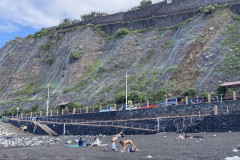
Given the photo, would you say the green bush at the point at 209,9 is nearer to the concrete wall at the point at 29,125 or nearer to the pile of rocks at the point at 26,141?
the concrete wall at the point at 29,125

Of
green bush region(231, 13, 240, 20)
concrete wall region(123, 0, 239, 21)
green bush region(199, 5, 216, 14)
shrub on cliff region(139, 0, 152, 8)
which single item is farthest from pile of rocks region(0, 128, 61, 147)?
shrub on cliff region(139, 0, 152, 8)

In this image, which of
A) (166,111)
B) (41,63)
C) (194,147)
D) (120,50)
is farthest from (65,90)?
(194,147)

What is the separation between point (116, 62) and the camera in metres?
57.4

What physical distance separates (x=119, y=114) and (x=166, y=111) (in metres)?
6.52

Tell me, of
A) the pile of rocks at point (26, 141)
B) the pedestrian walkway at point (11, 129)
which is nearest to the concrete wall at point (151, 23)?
the pedestrian walkway at point (11, 129)

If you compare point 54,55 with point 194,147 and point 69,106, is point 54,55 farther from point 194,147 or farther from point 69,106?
point 194,147

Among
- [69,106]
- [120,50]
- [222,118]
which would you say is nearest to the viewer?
[222,118]

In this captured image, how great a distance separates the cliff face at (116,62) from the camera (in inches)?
1736

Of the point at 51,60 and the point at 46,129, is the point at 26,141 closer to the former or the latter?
the point at 46,129

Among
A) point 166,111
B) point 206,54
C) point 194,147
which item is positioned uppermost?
point 206,54

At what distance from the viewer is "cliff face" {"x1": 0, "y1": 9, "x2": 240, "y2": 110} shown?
44.1 metres

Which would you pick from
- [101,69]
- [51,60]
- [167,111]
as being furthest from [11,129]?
[51,60]

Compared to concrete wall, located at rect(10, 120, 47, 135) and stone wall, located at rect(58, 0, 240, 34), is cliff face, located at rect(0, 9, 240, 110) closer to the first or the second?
stone wall, located at rect(58, 0, 240, 34)

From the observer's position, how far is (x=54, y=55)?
69.9 m
